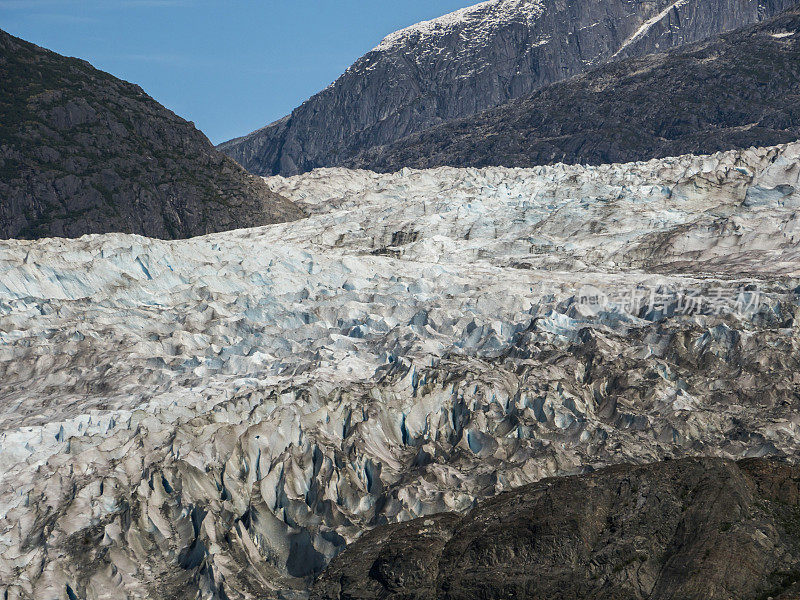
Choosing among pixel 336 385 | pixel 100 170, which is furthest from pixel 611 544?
pixel 100 170

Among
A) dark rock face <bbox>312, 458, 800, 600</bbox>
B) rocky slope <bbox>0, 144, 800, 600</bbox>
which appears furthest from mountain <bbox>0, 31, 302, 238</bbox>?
dark rock face <bbox>312, 458, 800, 600</bbox>

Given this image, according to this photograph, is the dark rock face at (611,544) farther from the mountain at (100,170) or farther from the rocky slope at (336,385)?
the mountain at (100,170)

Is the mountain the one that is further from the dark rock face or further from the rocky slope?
the dark rock face

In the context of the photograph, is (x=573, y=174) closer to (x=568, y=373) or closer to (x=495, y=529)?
(x=568, y=373)

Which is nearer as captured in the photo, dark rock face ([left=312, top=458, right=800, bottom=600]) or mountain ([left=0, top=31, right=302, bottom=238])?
dark rock face ([left=312, top=458, right=800, bottom=600])

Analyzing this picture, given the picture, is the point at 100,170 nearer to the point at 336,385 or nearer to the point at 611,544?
the point at 336,385

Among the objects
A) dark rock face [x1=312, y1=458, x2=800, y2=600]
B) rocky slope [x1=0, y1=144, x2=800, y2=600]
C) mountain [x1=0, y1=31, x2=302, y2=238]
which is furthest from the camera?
mountain [x1=0, y1=31, x2=302, y2=238]

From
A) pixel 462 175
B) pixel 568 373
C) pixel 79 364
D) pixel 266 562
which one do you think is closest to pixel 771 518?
pixel 568 373
